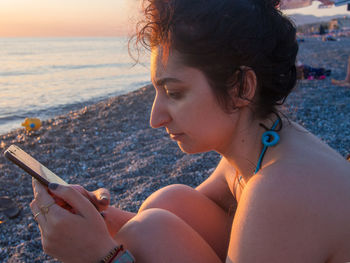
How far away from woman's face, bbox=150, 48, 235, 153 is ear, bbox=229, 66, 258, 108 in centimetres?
7

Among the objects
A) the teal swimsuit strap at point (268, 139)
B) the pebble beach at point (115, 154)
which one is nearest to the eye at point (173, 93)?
the teal swimsuit strap at point (268, 139)

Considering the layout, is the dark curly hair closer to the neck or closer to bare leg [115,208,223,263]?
the neck

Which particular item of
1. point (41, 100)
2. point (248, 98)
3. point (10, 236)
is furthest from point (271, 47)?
point (41, 100)

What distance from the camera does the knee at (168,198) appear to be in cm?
177

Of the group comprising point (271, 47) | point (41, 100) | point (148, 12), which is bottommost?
point (41, 100)

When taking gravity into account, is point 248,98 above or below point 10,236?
above

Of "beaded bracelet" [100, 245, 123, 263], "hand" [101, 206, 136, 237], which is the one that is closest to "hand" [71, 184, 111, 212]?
"hand" [101, 206, 136, 237]

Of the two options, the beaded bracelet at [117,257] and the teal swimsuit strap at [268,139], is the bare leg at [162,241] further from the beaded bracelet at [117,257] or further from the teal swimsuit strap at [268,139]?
the teal swimsuit strap at [268,139]

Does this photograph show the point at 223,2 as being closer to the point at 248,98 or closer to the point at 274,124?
the point at 248,98

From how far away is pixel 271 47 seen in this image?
1.32 meters

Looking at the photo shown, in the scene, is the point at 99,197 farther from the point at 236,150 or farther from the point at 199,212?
the point at 236,150

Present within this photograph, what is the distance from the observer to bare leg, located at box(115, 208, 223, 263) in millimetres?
1287

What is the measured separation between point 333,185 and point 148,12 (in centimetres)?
105

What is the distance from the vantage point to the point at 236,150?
1.46 m
